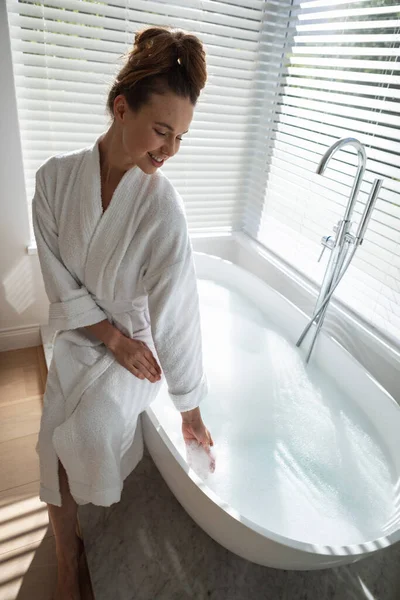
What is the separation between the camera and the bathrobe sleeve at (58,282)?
1183mm

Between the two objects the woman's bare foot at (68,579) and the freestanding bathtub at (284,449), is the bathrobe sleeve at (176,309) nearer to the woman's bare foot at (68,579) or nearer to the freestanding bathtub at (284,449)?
the freestanding bathtub at (284,449)

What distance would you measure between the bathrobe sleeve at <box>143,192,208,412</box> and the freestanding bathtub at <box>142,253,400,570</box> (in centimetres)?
16

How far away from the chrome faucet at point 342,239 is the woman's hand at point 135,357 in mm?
750

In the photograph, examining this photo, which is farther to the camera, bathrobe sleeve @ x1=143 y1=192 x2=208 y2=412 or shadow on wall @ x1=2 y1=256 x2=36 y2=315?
shadow on wall @ x1=2 y1=256 x2=36 y2=315

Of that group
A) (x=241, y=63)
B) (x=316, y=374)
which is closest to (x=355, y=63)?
(x=241, y=63)

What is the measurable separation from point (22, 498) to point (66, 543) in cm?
33

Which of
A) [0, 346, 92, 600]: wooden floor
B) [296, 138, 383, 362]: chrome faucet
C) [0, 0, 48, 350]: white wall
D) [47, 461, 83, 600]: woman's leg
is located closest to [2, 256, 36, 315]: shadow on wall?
[0, 0, 48, 350]: white wall

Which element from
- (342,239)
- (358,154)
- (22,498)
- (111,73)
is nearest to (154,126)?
(358,154)

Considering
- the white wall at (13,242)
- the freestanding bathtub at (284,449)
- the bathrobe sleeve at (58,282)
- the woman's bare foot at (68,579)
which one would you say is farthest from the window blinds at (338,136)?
the woman's bare foot at (68,579)

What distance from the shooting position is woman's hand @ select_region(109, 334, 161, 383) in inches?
46.6

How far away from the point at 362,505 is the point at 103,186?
1.23 meters

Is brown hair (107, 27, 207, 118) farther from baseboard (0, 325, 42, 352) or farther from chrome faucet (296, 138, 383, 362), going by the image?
baseboard (0, 325, 42, 352)

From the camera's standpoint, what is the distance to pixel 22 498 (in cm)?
141

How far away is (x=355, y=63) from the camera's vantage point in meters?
1.56
